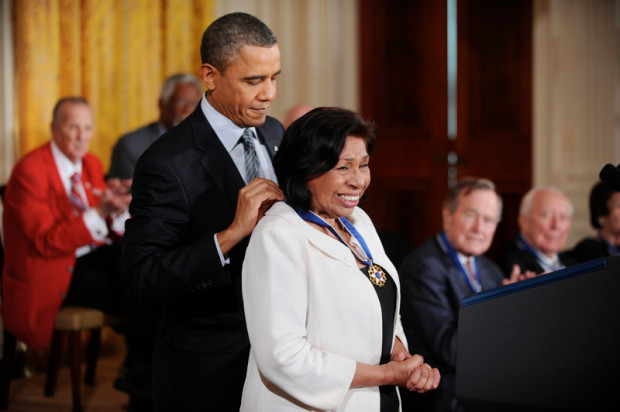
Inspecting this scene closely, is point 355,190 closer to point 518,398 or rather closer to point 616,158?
point 518,398

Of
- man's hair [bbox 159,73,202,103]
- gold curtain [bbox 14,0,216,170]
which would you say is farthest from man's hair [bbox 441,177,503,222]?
gold curtain [bbox 14,0,216,170]

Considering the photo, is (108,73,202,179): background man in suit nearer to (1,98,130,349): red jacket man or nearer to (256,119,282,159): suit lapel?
(1,98,130,349): red jacket man

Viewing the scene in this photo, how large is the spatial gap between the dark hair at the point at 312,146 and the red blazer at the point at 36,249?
7.44 feet

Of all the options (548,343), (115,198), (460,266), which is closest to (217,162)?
(548,343)

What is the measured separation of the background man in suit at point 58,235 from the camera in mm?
A: 3666

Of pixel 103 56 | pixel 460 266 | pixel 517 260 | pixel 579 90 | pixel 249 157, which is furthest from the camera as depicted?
pixel 579 90

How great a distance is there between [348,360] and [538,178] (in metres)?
4.35

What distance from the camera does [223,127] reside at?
73.0 inches

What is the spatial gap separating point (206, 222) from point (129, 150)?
2137 mm

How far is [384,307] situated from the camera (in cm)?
167

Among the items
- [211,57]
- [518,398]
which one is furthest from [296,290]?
[211,57]

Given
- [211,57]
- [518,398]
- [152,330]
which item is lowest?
[152,330]

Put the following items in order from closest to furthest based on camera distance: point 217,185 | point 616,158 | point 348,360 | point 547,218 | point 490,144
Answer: point 348,360
point 217,185
point 547,218
point 616,158
point 490,144

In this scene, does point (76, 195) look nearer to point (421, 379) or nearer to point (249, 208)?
point (249, 208)
